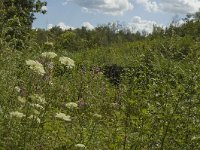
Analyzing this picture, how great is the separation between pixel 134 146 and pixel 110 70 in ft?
35.8

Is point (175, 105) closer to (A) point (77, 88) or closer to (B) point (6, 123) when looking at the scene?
(B) point (6, 123)

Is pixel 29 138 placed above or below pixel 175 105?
below

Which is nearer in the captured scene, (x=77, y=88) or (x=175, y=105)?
(x=175, y=105)

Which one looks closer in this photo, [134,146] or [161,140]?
[161,140]

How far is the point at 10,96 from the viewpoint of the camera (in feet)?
17.8

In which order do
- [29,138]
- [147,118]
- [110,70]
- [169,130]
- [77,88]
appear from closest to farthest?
[29,138]
[169,130]
[147,118]
[77,88]
[110,70]

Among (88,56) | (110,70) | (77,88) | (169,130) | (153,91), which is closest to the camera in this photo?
(169,130)

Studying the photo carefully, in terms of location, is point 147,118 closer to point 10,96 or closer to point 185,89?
point 185,89

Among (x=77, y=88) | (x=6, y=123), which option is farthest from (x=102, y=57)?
(x=6, y=123)

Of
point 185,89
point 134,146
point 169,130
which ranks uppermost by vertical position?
point 185,89

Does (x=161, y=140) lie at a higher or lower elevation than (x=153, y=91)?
lower

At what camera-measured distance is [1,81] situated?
5.79 m

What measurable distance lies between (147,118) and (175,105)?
22.9 inches

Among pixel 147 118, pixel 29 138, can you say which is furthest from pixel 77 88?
pixel 29 138
